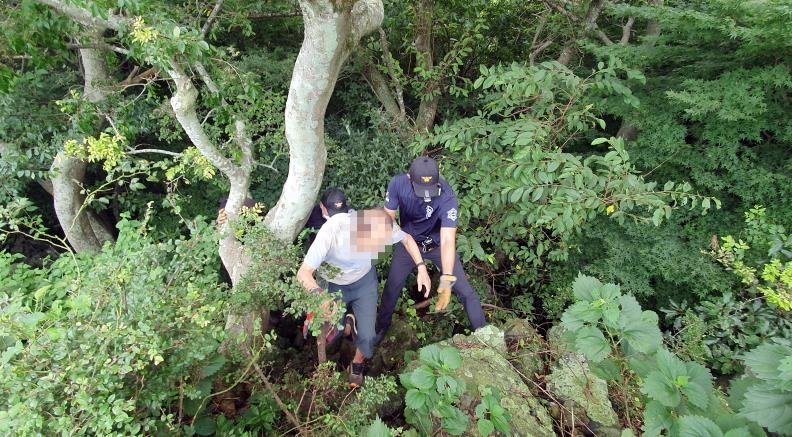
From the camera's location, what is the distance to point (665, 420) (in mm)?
1555

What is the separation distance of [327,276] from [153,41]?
192 cm

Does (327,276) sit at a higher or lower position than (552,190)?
lower

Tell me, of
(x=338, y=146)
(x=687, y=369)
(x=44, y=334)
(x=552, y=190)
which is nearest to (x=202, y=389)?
(x=44, y=334)

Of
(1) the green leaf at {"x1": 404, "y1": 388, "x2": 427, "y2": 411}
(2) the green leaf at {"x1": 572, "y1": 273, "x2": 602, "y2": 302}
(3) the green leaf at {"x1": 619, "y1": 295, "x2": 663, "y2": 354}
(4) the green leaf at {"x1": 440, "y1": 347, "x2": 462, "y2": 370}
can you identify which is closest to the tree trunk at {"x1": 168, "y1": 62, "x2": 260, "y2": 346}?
(1) the green leaf at {"x1": 404, "y1": 388, "x2": 427, "y2": 411}

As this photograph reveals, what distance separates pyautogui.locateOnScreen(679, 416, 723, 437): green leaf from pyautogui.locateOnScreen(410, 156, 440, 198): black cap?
7.39 feet

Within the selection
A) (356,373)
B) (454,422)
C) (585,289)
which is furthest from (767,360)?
(356,373)

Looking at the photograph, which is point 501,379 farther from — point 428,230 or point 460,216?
point 460,216

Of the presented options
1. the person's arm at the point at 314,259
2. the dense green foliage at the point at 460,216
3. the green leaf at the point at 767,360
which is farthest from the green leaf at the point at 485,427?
the person's arm at the point at 314,259

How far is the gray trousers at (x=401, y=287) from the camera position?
3650mm

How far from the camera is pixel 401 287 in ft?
12.5

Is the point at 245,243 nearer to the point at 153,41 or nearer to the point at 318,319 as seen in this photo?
the point at 318,319

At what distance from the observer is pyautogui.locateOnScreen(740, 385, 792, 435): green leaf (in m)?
1.36

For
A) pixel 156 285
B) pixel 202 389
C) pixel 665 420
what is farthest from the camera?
pixel 202 389

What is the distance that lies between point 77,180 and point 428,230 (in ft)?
12.1
